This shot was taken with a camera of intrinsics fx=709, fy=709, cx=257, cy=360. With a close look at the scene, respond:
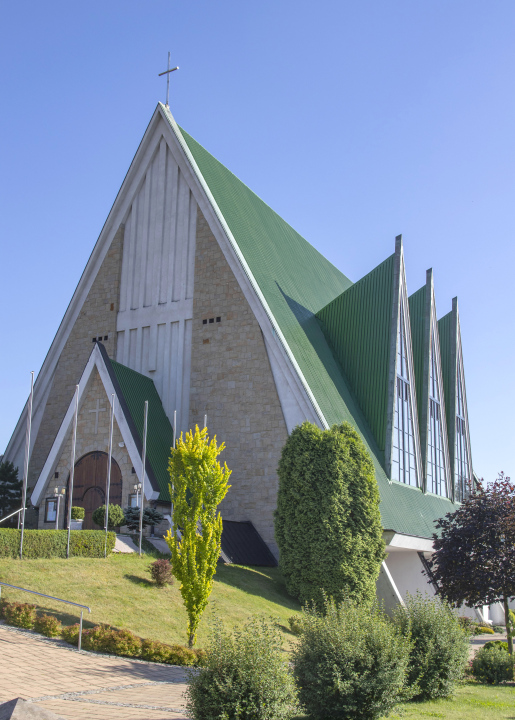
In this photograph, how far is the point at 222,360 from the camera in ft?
83.6

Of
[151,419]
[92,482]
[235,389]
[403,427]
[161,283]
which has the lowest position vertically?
[92,482]

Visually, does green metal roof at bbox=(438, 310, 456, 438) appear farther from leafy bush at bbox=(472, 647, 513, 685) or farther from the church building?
leafy bush at bbox=(472, 647, 513, 685)

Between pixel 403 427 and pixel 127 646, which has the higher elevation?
pixel 403 427

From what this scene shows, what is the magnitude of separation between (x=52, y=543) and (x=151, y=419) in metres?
8.03

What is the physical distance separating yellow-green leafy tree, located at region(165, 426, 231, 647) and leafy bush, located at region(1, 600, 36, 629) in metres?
2.79

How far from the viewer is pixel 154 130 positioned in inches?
1142

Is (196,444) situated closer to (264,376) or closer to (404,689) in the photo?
(404,689)

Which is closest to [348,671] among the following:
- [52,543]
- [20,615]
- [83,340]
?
[20,615]

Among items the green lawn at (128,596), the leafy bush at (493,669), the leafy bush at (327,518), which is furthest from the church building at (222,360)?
the leafy bush at (493,669)

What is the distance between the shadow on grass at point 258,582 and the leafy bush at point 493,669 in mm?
5039

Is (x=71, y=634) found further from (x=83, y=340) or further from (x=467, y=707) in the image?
(x=83, y=340)

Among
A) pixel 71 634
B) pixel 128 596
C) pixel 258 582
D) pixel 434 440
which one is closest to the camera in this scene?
pixel 71 634

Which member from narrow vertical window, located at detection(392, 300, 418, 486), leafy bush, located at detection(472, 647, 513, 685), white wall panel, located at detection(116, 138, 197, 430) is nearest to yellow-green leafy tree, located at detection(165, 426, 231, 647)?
leafy bush, located at detection(472, 647, 513, 685)

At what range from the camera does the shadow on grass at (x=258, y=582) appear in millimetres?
18469
